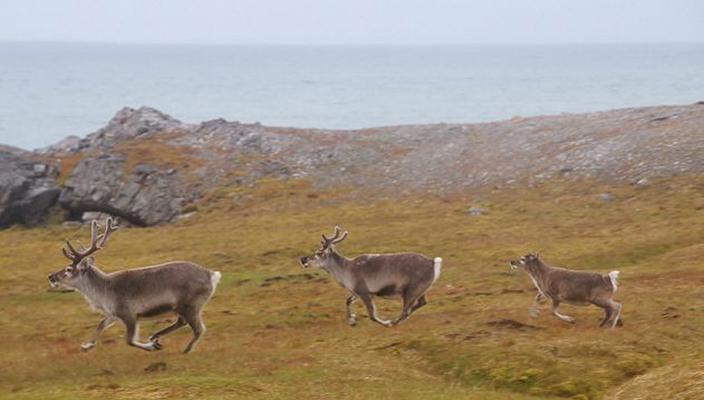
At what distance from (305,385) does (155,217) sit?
139 ft

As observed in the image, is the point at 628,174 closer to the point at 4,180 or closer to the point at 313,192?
the point at 313,192

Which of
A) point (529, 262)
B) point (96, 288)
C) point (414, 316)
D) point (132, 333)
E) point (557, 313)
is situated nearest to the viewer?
point (132, 333)

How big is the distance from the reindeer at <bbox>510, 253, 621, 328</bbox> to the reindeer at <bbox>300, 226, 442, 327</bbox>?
317cm

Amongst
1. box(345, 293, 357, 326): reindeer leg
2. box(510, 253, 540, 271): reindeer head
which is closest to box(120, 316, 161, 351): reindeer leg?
box(345, 293, 357, 326): reindeer leg

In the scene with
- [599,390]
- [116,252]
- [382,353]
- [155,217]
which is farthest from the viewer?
[155,217]

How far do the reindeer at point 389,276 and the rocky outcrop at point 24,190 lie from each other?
39.4 metres

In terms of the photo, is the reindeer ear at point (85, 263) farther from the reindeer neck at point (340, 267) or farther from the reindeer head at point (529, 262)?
the reindeer head at point (529, 262)

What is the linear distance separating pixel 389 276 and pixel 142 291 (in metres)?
7.85

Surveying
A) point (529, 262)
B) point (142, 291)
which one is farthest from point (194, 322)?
point (529, 262)

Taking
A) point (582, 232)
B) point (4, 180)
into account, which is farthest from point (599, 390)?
point (4, 180)

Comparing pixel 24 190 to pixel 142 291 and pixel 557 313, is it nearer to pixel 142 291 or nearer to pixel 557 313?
pixel 142 291

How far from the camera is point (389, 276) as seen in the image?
30.2 m

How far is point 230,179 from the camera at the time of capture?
6812 cm

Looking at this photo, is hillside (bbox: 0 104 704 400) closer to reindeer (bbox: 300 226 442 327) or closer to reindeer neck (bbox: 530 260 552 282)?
reindeer (bbox: 300 226 442 327)
